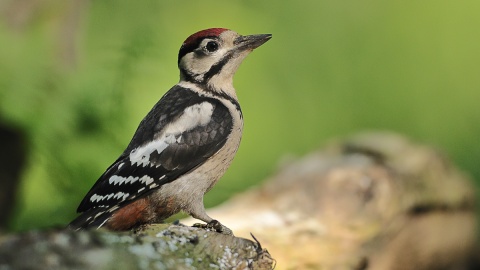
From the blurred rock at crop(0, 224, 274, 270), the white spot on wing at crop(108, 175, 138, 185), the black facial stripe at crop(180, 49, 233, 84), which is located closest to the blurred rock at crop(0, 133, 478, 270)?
the blurred rock at crop(0, 224, 274, 270)

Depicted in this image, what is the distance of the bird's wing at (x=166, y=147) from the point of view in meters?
1.57

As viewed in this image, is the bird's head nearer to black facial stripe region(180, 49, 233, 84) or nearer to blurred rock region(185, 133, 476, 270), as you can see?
black facial stripe region(180, 49, 233, 84)

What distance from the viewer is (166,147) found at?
164 cm

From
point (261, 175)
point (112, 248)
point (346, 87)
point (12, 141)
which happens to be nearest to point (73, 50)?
point (12, 141)

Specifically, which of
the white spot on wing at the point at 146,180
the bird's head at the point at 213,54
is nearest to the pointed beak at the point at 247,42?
the bird's head at the point at 213,54

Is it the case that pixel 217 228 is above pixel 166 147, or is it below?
below

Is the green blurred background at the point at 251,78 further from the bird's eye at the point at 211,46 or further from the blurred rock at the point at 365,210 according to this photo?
the bird's eye at the point at 211,46

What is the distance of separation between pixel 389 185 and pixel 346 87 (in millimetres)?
1637

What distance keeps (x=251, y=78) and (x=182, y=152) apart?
7.00 ft

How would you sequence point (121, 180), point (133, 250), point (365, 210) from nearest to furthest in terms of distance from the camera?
point (133, 250), point (121, 180), point (365, 210)

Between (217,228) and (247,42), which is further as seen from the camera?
(247,42)

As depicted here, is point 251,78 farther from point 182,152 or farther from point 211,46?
point 182,152

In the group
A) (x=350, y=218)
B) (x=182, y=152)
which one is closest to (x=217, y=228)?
(x=182, y=152)

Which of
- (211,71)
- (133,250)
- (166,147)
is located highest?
(211,71)
